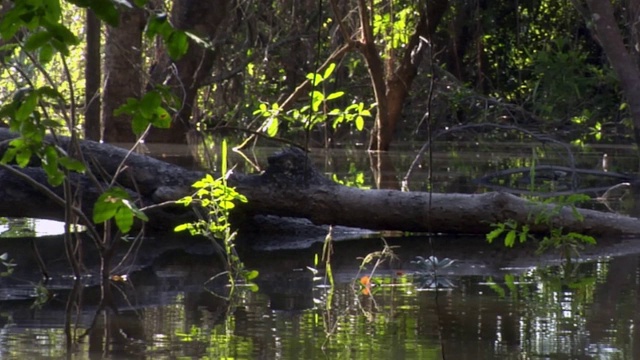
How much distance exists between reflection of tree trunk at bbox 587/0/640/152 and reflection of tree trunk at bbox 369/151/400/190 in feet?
6.29

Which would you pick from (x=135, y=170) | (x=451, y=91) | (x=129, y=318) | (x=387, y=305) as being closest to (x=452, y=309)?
(x=387, y=305)

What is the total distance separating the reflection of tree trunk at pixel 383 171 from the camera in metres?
8.02

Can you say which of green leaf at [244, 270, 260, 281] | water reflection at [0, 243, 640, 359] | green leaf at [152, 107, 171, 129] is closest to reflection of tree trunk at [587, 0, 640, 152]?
water reflection at [0, 243, 640, 359]

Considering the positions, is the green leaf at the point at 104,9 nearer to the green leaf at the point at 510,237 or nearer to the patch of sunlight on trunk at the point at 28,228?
the green leaf at the point at 510,237

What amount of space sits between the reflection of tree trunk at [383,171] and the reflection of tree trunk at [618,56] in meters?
1.92

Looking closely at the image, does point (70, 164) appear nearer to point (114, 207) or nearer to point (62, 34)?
point (114, 207)

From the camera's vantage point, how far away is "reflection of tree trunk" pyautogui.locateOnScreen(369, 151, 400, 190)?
316 inches

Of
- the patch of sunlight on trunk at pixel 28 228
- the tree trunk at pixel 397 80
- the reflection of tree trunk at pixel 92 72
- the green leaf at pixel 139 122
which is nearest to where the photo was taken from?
the green leaf at pixel 139 122

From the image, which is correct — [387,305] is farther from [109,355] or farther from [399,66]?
[399,66]

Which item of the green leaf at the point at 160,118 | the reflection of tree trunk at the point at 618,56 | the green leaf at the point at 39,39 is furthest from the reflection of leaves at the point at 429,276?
the reflection of tree trunk at the point at 618,56

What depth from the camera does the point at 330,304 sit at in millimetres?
4098

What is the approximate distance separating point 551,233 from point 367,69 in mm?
10036

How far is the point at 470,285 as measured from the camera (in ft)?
14.9

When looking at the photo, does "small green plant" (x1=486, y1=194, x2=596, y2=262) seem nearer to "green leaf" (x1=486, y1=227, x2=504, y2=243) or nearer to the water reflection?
"green leaf" (x1=486, y1=227, x2=504, y2=243)
